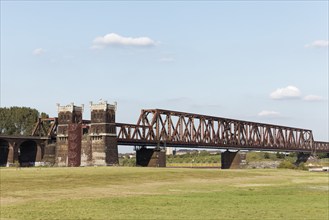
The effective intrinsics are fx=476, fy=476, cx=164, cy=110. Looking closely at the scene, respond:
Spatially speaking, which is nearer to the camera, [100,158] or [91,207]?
[91,207]

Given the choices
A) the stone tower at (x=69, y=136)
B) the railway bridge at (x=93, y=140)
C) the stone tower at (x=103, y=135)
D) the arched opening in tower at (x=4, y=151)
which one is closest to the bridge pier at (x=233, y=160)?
the railway bridge at (x=93, y=140)

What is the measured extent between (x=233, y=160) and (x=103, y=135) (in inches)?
2506

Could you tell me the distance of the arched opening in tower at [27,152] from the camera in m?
160

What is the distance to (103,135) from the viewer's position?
474 feet

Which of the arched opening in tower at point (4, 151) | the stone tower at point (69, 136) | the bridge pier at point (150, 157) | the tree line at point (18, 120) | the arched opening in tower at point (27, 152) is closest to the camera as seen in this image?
the stone tower at point (69, 136)

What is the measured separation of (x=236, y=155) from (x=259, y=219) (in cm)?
15979

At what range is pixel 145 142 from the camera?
16288 centimetres

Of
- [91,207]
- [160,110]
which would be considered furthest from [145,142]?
[91,207]

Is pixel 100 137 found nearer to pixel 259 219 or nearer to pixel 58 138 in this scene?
pixel 58 138

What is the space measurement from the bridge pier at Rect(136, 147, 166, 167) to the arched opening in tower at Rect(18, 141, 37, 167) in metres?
35.2

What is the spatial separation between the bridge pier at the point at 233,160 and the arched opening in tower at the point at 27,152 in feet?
232

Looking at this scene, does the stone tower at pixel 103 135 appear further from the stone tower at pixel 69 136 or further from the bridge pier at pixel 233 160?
the bridge pier at pixel 233 160

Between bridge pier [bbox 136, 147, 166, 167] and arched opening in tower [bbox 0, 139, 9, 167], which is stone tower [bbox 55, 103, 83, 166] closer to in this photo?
arched opening in tower [bbox 0, 139, 9, 167]

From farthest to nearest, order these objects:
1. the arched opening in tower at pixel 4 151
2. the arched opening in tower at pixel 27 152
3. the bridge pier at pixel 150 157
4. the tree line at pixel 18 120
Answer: the tree line at pixel 18 120
the arched opening in tower at pixel 27 152
the bridge pier at pixel 150 157
the arched opening in tower at pixel 4 151
